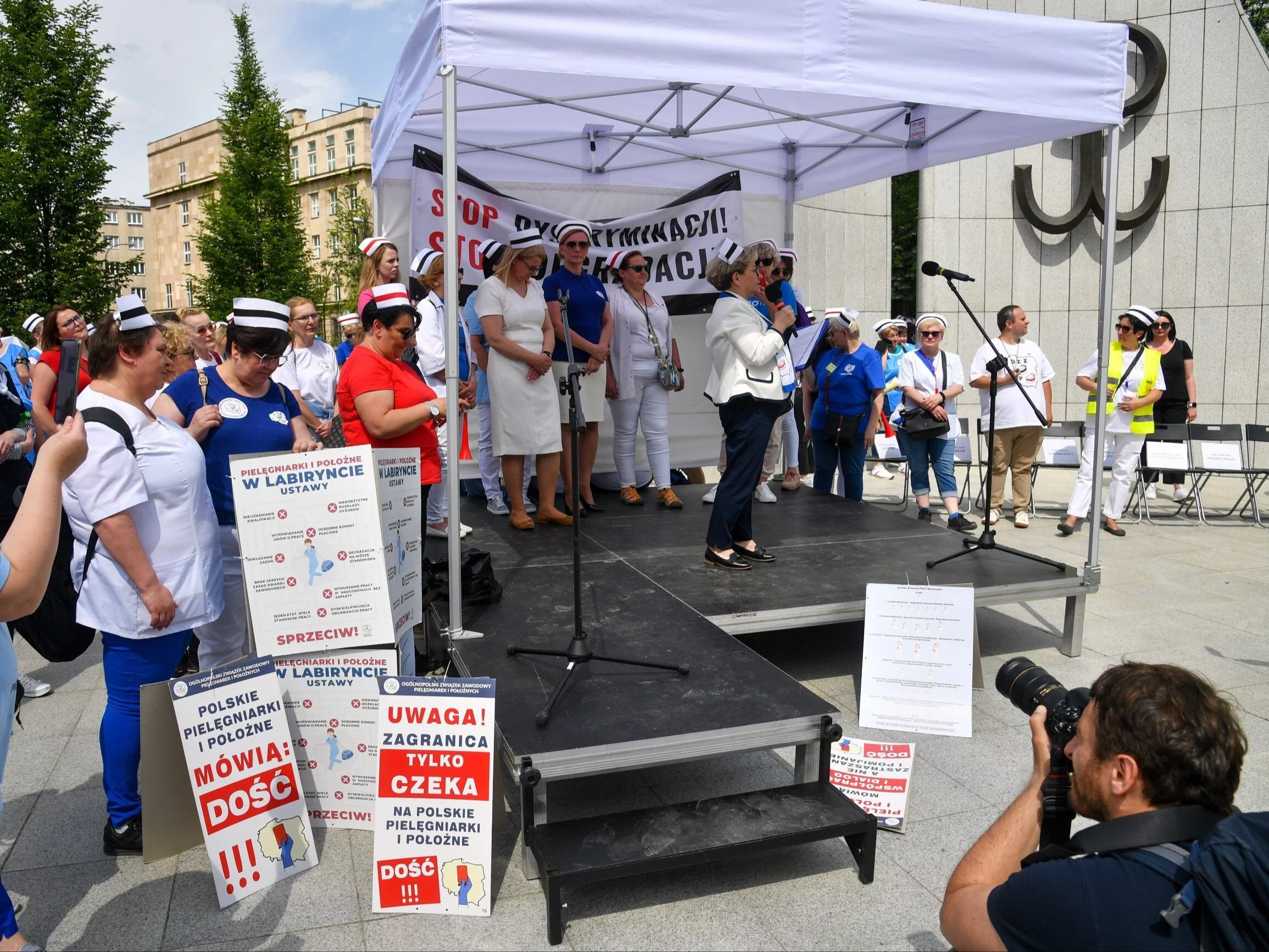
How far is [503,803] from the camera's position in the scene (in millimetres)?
3043

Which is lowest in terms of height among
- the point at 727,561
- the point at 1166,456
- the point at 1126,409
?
the point at 727,561

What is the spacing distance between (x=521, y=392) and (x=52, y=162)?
45.6ft

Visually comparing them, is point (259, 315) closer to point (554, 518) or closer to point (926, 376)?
point (554, 518)

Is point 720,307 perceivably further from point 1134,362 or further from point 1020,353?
point 1134,362

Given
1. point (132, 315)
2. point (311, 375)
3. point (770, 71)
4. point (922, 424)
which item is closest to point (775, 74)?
point (770, 71)

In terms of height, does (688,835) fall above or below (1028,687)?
below

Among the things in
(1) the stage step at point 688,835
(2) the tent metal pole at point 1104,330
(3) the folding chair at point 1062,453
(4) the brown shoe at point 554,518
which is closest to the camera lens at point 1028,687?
(1) the stage step at point 688,835

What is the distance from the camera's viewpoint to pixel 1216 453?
29.5 ft

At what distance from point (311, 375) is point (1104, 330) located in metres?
4.67

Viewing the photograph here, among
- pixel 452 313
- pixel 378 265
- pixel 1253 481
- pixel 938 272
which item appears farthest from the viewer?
pixel 1253 481

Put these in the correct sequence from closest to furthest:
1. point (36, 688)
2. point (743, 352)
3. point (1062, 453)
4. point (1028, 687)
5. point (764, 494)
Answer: point (1028, 687), point (36, 688), point (743, 352), point (764, 494), point (1062, 453)

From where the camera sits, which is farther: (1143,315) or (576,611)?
(1143,315)

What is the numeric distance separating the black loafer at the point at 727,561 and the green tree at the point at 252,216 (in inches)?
964

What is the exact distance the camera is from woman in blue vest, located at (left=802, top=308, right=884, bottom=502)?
7.65 meters
